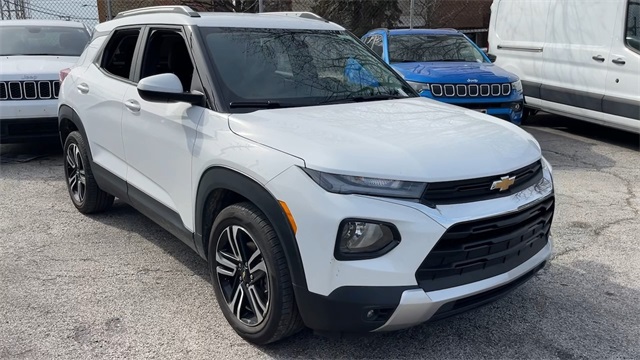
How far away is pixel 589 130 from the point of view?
989 centimetres

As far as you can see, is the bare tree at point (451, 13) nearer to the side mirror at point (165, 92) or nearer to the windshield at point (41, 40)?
the windshield at point (41, 40)

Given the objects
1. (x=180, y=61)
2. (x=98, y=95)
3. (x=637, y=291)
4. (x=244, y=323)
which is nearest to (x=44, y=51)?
(x=98, y=95)

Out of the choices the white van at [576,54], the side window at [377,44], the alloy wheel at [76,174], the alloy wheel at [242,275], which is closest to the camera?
the alloy wheel at [242,275]

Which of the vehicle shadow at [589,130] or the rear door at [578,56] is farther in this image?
the vehicle shadow at [589,130]

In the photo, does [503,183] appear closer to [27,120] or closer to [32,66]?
[27,120]

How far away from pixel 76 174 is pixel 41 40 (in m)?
3.97

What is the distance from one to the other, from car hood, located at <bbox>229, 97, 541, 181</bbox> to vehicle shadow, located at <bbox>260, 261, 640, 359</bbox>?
1.04m

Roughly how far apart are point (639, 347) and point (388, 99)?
2.14 m

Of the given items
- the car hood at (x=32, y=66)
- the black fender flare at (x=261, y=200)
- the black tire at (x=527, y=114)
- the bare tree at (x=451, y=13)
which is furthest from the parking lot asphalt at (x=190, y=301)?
the bare tree at (x=451, y=13)

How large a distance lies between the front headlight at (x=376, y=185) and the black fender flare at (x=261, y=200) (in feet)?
0.93

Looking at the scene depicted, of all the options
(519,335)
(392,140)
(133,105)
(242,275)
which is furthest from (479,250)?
(133,105)

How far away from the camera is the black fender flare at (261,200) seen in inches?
110

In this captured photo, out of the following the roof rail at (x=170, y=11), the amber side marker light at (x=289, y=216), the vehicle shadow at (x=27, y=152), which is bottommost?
the vehicle shadow at (x=27, y=152)

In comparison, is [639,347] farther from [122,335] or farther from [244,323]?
[122,335]
